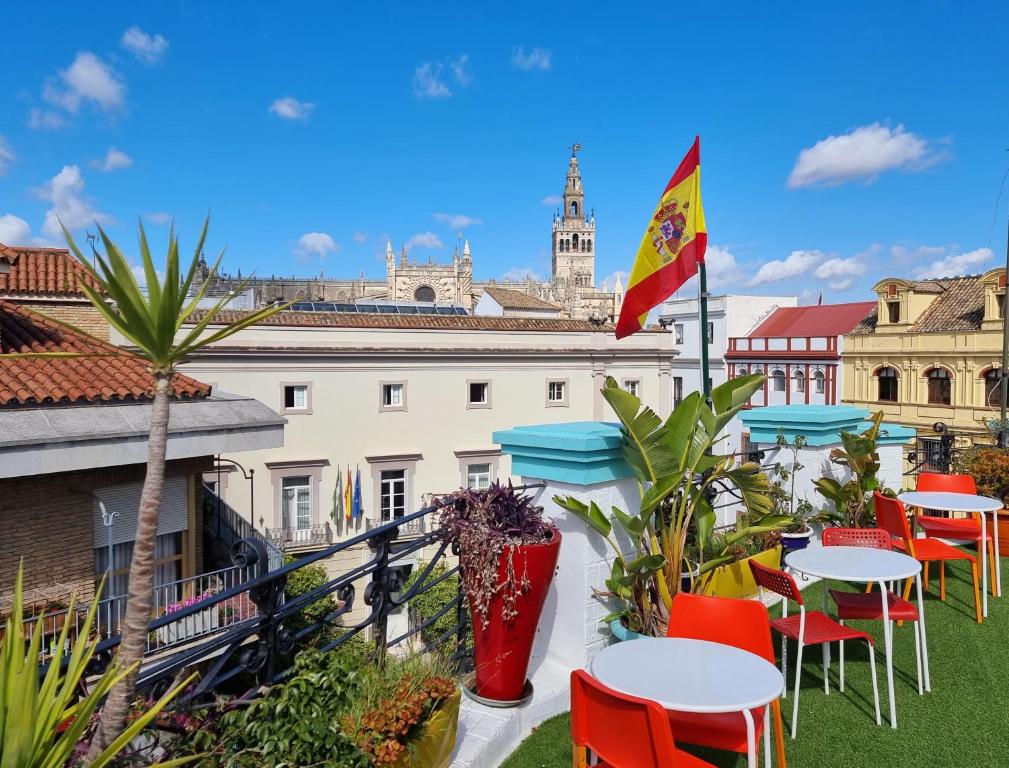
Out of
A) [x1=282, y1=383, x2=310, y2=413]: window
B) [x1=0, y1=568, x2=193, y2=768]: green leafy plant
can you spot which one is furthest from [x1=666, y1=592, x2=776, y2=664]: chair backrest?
[x1=282, y1=383, x2=310, y2=413]: window

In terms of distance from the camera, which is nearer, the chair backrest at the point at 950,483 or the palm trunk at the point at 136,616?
the palm trunk at the point at 136,616

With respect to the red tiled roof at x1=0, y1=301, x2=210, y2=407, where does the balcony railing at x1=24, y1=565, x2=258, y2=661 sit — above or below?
below

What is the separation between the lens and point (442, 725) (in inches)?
118

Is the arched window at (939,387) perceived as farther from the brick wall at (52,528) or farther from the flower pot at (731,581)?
the brick wall at (52,528)

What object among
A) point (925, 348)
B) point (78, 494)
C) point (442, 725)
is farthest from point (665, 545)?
point (925, 348)

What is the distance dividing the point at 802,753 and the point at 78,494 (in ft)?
22.0

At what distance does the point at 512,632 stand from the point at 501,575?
1.10 feet

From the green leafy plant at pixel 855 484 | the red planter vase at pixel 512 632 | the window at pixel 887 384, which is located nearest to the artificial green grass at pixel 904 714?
the red planter vase at pixel 512 632

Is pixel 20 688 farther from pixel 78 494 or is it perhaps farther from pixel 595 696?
pixel 78 494

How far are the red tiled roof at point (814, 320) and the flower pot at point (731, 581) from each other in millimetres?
28401

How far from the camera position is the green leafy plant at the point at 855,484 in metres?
6.67

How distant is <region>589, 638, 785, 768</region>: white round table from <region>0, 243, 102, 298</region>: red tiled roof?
10.0m

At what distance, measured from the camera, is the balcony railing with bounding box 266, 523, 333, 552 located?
2131cm

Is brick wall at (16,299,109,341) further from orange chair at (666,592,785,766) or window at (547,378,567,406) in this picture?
window at (547,378,567,406)
